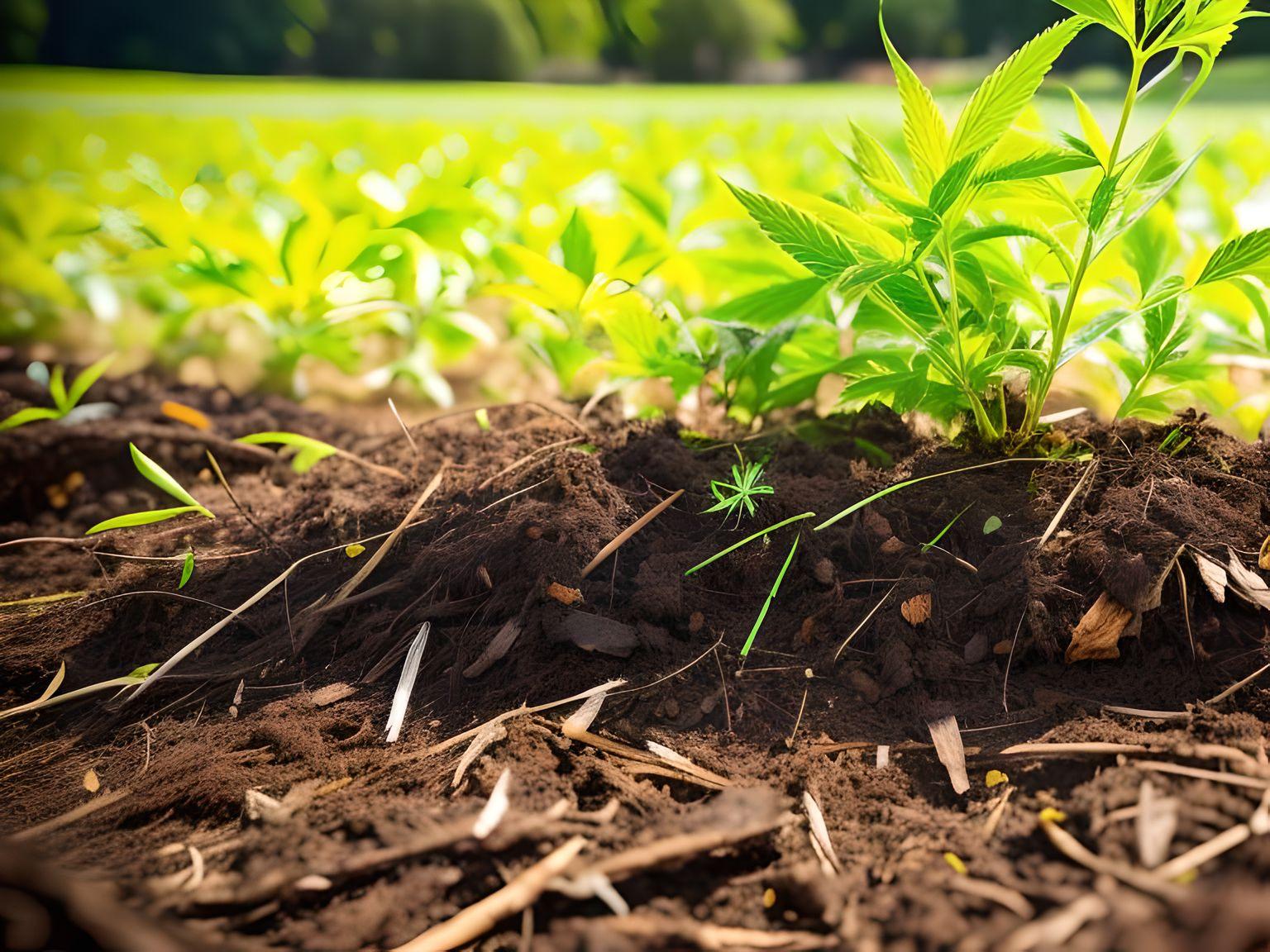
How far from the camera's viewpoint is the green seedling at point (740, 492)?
1.01 metres

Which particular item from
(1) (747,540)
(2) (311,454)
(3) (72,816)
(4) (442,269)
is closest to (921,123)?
(1) (747,540)

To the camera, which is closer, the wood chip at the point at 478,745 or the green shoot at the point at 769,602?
the wood chip at the point at 478,745

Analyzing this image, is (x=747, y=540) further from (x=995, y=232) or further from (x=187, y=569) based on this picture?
(x=187, y=569)

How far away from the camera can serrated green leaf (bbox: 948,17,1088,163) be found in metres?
0.86

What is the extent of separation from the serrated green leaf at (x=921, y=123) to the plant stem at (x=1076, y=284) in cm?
18

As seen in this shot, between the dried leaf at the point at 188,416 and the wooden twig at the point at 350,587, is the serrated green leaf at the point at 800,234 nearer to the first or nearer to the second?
the wooden twig at the point at 350,587

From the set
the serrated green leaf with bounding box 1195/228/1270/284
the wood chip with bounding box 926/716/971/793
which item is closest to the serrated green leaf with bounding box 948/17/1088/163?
the serrated green leaf with bounding box 1195/228/1270/284

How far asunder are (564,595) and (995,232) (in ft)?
2.12

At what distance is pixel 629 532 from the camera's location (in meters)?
1.03

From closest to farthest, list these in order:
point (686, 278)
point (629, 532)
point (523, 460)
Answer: point (629, 532)
point (523, 460)
point (686, 278)

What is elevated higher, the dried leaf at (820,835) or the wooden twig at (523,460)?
the wooden twig at (523,460)

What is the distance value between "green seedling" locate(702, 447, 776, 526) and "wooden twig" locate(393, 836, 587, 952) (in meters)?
0.47

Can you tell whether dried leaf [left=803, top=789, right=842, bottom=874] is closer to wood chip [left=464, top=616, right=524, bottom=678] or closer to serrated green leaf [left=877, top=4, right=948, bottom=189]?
wood chip [left=464, top=616, right=524, bottom=678]

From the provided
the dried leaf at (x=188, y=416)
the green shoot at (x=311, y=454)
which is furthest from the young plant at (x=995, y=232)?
the dried leaf at (x=188, y=416)
